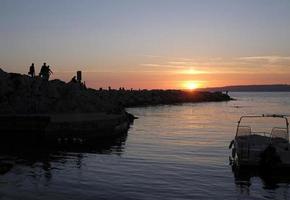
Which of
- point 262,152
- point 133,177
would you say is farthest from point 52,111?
point 262,152

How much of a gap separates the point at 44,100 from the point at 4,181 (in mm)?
27600

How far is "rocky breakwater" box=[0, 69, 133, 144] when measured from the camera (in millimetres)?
42531

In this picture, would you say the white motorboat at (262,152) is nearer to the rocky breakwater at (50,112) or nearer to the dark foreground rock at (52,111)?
the rocky breakwater at (50,112)

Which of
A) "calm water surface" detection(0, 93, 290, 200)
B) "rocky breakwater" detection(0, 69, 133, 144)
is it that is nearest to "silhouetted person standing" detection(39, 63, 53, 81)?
"rocky breakwater" detection(0, 69, 133, 144)

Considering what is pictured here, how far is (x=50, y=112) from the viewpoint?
49688 mm

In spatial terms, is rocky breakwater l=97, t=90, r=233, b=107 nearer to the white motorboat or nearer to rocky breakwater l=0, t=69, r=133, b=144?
rocky breakwater l=0, t=69, r=133, b=144

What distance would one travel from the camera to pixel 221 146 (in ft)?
140

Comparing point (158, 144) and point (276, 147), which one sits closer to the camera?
point (276, 147)

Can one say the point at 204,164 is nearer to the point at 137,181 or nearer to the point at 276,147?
the point at 276,147

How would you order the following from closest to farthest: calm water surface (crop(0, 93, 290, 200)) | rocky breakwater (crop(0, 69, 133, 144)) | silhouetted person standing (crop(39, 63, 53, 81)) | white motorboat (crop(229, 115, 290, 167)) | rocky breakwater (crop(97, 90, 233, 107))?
1. calm water surface (crop(0, 93, 290, 200))
2. white motorboat (crop(229, 115, 290, 167))
3. rocky breakwater (crop(0, 69, 133, 144))
4. silhouetted person standing (crop(39, 63, 53, 81))
5. rocky breakwater (crop(97, 90, 233, 107))

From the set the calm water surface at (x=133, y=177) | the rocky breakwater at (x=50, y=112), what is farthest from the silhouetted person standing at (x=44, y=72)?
the calm water surface at (x=133, y=177)

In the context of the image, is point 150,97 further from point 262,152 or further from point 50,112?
point 262,152

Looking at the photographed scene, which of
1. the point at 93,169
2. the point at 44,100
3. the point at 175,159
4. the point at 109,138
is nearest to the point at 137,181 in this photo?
the point at 93,169

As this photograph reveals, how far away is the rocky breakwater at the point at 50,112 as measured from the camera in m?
42.5
